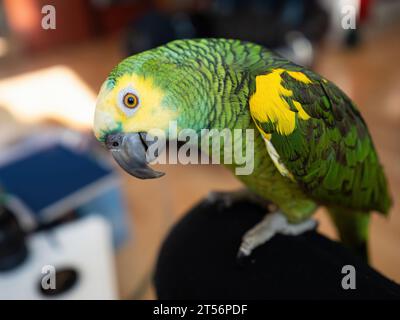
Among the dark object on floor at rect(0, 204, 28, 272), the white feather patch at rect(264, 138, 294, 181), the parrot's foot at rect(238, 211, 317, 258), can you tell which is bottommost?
the dark object on floor at rect(0, 204, 28, 272)

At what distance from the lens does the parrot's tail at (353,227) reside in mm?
653

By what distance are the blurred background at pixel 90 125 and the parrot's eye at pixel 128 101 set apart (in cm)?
11

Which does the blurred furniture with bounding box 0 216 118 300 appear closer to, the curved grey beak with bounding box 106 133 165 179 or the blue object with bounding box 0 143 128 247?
the blue object with bounding box 0 143 128 247

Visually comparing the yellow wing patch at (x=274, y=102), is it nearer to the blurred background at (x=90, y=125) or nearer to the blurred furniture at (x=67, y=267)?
the blurred background at (x=90, y=125)

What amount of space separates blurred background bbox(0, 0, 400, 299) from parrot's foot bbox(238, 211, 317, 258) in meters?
0.16

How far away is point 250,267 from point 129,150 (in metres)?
0.22

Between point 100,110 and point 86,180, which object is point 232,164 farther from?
point 86,180

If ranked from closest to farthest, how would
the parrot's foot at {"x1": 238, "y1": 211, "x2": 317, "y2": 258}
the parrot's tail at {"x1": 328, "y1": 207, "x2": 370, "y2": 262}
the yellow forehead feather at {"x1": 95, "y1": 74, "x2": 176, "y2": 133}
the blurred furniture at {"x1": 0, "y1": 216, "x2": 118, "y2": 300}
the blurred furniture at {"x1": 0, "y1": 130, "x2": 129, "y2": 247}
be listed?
the yellow forehead feather at {"x1": 95, "y1": 74, "x2": 176, "y2": 133} → the parrot's foot at {"x1": 238, "y1": 211, "x2": 317, "y2": 258} → the parrot's tail at {"x1": 328, "y1": 207, "x2": 370, "y2": 262} → the blurred furniture at {"x1": 0, "y1": 216, "x2": 118, "y2": 300} → the blurred furniture at {"x1": 0, "y1": 130, "x2": 129, "y2": 247}

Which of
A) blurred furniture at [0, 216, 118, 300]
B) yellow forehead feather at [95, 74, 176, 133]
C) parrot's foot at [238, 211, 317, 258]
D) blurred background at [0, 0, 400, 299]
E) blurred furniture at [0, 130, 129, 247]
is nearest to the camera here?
yellow forehead feather at [95, 74, 176, 133]

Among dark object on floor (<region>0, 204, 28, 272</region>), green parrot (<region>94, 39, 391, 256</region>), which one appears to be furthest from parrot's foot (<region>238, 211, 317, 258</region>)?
dark object on floor (<region>0, 204, 28, 272</region>)

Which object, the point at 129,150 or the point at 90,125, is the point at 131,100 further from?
the point at 90,125

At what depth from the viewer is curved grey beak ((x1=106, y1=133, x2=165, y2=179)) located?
43 cm

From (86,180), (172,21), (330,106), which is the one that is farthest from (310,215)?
(172,21)
